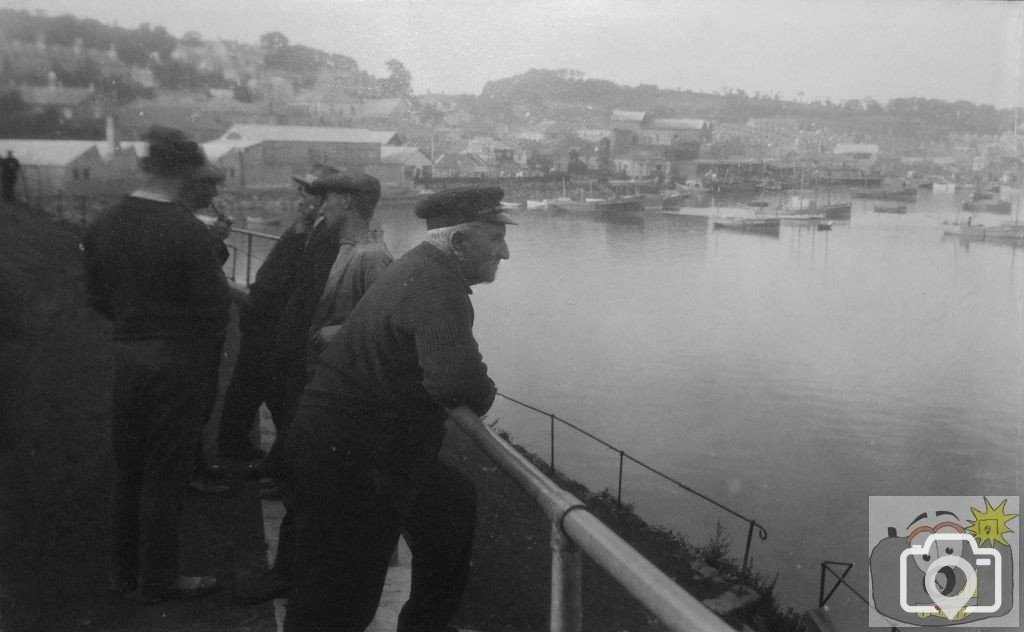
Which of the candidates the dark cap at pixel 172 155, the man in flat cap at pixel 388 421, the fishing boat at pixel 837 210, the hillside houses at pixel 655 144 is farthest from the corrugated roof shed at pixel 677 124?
the dark cap at pixel 172 155

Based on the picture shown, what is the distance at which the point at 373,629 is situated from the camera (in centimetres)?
191

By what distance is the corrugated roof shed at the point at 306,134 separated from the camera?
2.29 metres

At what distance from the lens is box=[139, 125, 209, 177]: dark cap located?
1843 millimetres

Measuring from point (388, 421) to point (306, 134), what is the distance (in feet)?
4.20

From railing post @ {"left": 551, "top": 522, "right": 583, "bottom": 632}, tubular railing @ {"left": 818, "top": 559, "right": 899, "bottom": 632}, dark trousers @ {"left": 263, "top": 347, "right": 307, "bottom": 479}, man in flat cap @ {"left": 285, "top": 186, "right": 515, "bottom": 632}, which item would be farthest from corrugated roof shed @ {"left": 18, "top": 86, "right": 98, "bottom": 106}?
tubular railing @ {"left": 818, "top": 559, "right": 899, "bottom": 632}

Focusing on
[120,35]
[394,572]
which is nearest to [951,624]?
[394,572]

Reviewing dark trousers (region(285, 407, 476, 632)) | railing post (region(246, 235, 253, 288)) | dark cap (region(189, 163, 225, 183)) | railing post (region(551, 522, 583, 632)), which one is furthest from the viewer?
railing post (region(246, 235, 253, 288))

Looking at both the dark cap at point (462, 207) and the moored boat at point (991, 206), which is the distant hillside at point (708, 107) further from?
the dark cap at point (462, 207)

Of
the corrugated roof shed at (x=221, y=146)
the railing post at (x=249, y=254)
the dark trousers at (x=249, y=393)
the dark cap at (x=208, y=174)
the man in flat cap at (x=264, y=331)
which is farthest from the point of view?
the railing post at (x=249, y=254)

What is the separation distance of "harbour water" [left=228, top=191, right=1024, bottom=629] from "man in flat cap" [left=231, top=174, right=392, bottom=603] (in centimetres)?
60

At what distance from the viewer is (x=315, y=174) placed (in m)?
2.29

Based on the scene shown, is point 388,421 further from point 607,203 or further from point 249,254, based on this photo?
point 249,254

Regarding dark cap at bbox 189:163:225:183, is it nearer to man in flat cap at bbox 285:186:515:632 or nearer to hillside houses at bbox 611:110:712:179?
man in flat cap at bbox 285:186:515:632

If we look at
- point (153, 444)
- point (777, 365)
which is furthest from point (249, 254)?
point (777, 365)
